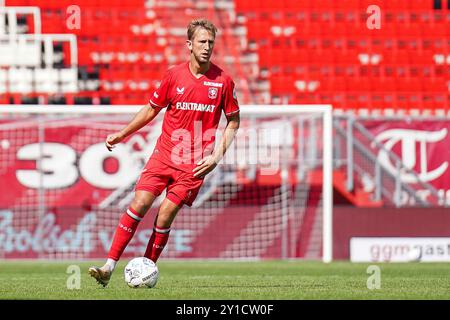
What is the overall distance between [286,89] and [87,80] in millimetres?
3253

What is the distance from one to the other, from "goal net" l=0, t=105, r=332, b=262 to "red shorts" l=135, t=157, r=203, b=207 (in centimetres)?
662

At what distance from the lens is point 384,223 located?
47.8 feet

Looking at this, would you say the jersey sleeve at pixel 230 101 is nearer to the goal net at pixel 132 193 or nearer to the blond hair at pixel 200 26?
the blond hair at pixel 200 26

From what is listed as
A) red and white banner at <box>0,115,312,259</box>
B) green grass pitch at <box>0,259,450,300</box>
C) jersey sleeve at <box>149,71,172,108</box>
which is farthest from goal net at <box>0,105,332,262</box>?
jersey sleeve at <box>149,71,172,108</box>

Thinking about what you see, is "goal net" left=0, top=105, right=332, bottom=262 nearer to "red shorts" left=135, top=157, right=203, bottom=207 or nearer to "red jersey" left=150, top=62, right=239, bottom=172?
"red jersey" left=150, top=62, right=239, bottom=172

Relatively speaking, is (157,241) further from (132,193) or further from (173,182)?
(132,193)

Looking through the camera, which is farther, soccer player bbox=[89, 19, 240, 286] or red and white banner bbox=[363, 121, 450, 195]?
red and white banner bbox=[363, 121, 450, 195]

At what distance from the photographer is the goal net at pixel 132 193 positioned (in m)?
14.7

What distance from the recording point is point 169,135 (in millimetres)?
8023

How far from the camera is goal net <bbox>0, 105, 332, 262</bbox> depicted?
48.3 feet

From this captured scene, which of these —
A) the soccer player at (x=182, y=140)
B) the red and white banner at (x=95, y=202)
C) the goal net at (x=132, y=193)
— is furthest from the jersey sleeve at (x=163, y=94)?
the red and white banner at (x=95, y=202)

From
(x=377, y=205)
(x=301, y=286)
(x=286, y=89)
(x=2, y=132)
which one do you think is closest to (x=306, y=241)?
(x=377, y=205)

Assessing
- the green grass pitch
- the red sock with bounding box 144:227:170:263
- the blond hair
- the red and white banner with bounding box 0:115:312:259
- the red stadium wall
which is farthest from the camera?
the red and white banner with bounding box 0:115:312:259

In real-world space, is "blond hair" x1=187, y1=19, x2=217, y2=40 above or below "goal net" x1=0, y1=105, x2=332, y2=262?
above
